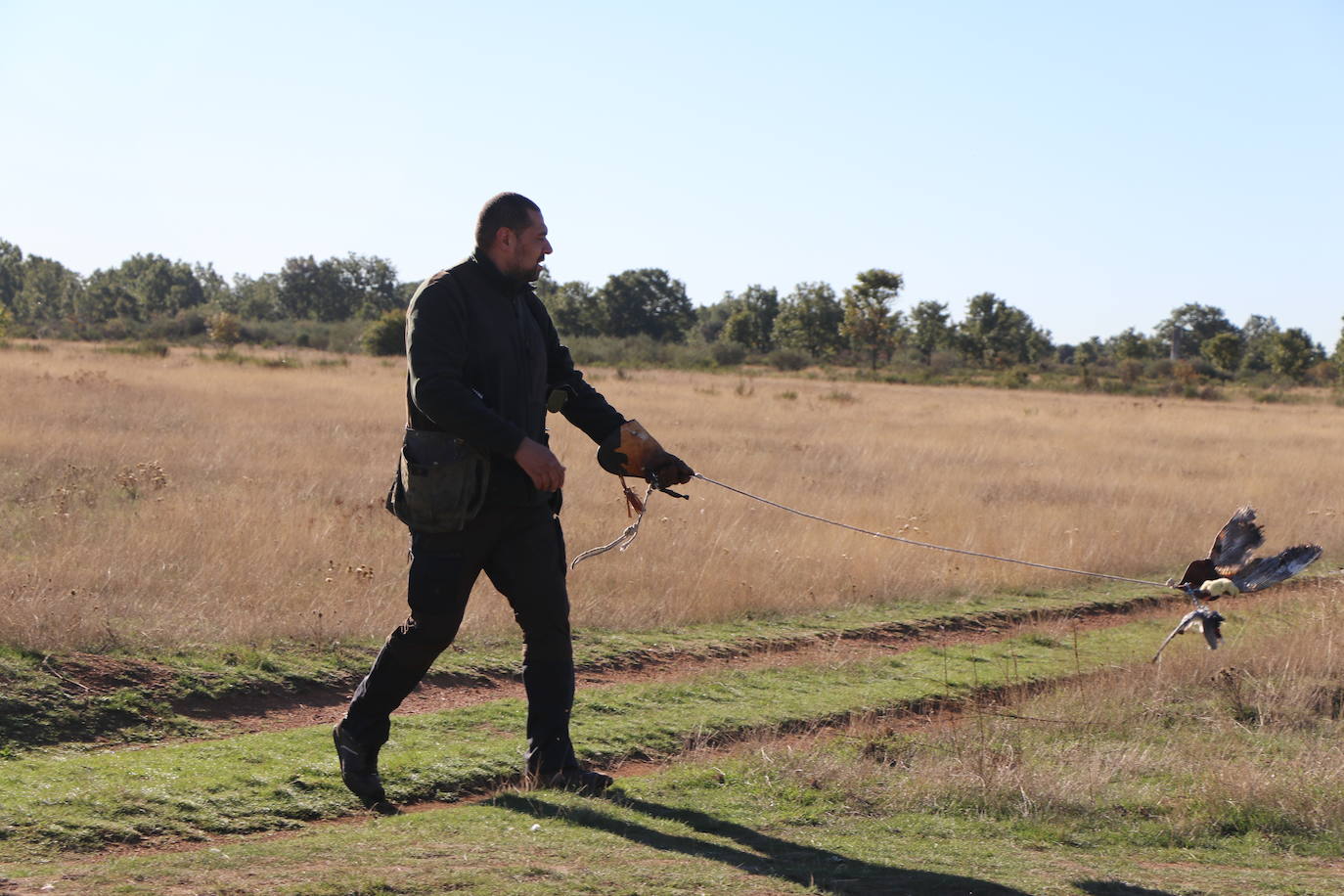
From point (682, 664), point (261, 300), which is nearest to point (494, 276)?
point (682, 664)

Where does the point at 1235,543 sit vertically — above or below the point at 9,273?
below

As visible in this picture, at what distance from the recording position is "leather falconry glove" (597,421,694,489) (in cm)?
502

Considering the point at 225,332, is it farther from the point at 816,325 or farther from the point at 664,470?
the point at 664,470

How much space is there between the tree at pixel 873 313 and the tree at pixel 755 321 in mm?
15781

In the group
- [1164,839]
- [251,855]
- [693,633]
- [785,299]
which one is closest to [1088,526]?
[693,633]

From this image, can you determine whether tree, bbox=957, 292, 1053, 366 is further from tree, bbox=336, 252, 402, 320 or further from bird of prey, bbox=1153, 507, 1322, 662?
bird of prey, bbox=1153, 507, 1322, 662

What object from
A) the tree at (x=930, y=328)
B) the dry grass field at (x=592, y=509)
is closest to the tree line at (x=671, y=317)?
the tree at (x=930, y=328)

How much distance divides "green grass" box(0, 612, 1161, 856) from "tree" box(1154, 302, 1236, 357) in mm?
128731

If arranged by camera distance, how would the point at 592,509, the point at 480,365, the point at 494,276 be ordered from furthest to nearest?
the point at 592,509 < the point at 494,276 < the point at 480,365

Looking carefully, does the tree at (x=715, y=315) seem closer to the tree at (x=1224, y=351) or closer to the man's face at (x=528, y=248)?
the tree at (x=1224, y=351)

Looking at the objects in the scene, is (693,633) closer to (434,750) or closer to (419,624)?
(434,750)

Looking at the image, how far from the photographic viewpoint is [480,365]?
4.56 meters

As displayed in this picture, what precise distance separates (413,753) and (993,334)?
85722 mm

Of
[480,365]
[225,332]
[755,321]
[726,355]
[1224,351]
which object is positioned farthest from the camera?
[755,321]
